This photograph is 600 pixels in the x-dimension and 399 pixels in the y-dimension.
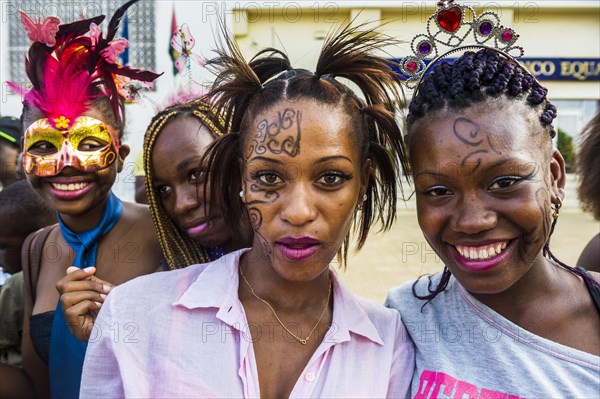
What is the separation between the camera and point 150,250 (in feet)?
7.74

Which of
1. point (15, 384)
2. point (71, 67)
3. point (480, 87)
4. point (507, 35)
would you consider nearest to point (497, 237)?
point (480, 87)

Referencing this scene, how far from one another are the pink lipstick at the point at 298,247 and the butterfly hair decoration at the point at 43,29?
4.35 ft

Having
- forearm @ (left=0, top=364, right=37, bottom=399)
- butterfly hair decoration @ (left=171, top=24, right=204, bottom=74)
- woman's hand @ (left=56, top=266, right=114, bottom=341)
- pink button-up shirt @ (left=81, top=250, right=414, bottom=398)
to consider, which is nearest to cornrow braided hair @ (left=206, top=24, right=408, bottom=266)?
pink button-up shirt @ (left=81, top=250, right=414, bottom=398)

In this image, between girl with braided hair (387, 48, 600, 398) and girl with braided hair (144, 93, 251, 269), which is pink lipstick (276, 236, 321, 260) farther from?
→ girl with braided hair (144, 93, 251, 269)

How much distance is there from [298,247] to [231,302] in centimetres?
28

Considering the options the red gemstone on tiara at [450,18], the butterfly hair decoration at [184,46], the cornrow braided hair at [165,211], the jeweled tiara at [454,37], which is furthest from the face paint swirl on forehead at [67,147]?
the red gemstone on tiara at [450,18]

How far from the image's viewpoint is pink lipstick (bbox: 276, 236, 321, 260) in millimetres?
1615

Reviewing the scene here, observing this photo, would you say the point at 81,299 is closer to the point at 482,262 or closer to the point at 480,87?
the point at 482,262

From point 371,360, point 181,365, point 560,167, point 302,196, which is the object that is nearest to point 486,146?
point 560,167

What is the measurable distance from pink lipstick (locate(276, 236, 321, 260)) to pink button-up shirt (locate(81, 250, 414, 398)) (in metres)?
0.24

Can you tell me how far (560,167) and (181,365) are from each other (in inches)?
50.5

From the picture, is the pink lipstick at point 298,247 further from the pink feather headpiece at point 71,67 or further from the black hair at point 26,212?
the black hair at point 26,212

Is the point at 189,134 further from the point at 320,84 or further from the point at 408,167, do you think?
the point at 408,167

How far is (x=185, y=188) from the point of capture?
→ 7.10ft
